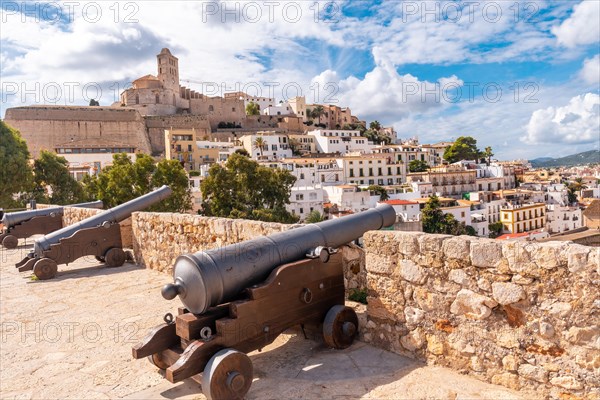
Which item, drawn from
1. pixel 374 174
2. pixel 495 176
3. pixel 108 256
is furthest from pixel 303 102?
pixel 108 256

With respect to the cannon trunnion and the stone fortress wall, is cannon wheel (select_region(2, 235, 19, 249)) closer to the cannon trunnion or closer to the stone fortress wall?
the cannon trunnion

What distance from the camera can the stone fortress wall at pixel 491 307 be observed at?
8.30ft

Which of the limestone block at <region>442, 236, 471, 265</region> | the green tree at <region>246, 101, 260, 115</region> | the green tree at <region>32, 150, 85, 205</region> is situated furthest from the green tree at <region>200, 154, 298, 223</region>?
the green tree at <region>246, 101, 260, 115</region>

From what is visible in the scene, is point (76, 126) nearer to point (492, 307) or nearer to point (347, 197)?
point (347, 197)

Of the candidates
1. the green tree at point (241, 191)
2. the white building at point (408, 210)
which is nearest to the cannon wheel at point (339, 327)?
the green tree at point (241, 191)

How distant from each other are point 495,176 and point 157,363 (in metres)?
78.2

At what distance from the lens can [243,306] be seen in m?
2.96

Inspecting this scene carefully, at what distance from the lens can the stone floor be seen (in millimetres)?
2930

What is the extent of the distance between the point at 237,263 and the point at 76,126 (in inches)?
3000

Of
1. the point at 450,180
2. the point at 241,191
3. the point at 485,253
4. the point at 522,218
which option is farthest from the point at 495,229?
the point at 485,253

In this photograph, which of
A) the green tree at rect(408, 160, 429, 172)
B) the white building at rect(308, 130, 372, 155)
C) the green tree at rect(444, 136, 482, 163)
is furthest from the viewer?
the green tree at rect(444, 136, 482, 163)

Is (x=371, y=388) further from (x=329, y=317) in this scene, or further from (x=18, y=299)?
(x=18, y=299)

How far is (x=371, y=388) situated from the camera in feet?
9.59

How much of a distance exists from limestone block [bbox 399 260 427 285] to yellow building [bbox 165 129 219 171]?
6147 centimetres
